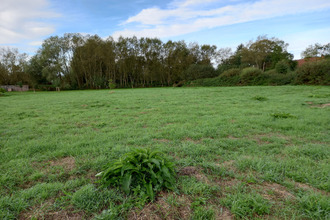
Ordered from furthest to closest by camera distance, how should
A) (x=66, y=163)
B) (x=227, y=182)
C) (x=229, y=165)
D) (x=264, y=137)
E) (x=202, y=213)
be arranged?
1. (x=264, y=137)
2. (x=66, y=163)
3. (x=229, y=165)
4. (x=227, y=182)
5. (x=202, y=213)

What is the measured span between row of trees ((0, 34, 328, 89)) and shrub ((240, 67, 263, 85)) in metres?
10.5

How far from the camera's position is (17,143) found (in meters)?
3.38

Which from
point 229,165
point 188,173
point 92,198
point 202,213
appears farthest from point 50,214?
point 229,165

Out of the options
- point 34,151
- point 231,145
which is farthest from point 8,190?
point 231,145

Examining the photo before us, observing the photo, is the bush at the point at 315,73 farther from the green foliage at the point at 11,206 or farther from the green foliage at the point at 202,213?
the green foliage at the point at 11,206

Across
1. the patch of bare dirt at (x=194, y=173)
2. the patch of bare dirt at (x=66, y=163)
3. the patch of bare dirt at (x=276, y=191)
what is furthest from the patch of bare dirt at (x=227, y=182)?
the patch of bare dirt at (x=66, y=163)

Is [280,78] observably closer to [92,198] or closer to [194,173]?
[194,173]

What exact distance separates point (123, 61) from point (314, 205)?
38.4 meters

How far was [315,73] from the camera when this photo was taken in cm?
1744

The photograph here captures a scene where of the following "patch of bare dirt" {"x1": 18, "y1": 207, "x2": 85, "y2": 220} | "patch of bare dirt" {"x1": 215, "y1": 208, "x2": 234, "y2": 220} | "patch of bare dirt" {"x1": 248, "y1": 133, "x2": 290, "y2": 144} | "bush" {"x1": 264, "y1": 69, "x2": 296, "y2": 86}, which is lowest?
"patch of bare dirt" {"x1": 215, "y1": 208, "x2": 234, "y2": 220}

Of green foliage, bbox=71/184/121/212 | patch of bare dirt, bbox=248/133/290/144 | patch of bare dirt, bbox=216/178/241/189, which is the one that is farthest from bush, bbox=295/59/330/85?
green foliage, bbox=71/184/121/212

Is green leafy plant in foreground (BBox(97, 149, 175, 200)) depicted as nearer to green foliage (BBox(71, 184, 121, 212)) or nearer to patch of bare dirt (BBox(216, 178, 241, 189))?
green foliage (BBox(71, 184, 121, 212))

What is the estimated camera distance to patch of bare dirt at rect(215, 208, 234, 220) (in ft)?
5.02

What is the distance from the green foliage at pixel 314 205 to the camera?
1512mm
